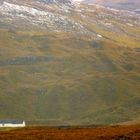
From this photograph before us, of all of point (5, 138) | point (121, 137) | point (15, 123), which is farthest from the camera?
point (15, 123)

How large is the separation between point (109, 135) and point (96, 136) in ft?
5.47

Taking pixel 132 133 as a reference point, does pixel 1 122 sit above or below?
above

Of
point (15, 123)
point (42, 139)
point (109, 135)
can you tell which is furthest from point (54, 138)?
point (15, 123)

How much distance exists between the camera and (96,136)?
6212 cm

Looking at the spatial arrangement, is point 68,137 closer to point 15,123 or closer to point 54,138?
point 54,138

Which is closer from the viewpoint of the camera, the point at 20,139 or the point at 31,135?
the point at 20,139

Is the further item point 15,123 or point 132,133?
point 15,123

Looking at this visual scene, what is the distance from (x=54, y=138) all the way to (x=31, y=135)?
5545mm

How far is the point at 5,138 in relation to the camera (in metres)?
65.1

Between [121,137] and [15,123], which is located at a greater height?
[15,123]

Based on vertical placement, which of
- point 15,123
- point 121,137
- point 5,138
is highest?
point 15,123

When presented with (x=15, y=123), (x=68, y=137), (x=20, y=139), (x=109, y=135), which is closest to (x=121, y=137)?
(x=109, y=135)

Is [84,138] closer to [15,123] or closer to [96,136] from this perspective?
[96,136]

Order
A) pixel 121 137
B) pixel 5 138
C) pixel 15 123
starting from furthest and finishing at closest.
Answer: pixel 15 123, pixel 5 138, pixel 121 137
